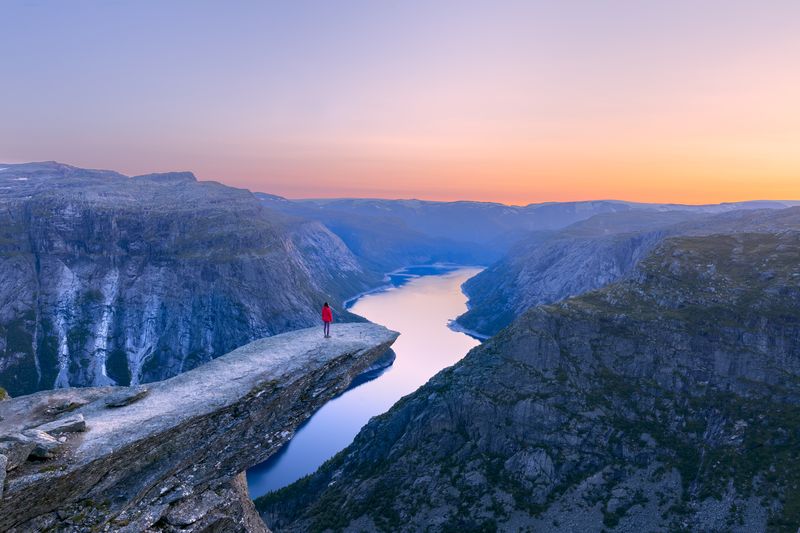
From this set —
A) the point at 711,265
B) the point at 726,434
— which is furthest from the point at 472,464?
the point at 711,265

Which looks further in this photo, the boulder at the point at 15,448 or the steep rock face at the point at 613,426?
the steep rock face at the point at 613,426

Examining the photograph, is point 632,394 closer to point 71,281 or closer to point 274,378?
point 274,378

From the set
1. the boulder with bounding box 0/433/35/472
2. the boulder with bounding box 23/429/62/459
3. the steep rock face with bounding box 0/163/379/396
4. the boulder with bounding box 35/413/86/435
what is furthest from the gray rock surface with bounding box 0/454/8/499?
the steep rock face with bounding box 0/163/379/396

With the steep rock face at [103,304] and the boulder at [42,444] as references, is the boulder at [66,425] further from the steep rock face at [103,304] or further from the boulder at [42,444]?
the steep rock face at [103,304]

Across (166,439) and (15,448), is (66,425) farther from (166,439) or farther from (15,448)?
(166,439)

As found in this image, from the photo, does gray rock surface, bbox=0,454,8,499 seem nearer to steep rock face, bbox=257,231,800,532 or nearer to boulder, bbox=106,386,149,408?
boulder, bbox=106,386,149,408

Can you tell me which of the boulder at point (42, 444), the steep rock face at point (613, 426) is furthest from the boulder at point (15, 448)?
the steep rock face at point (613, 426)

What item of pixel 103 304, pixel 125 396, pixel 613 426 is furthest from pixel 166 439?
pixel 103 304
